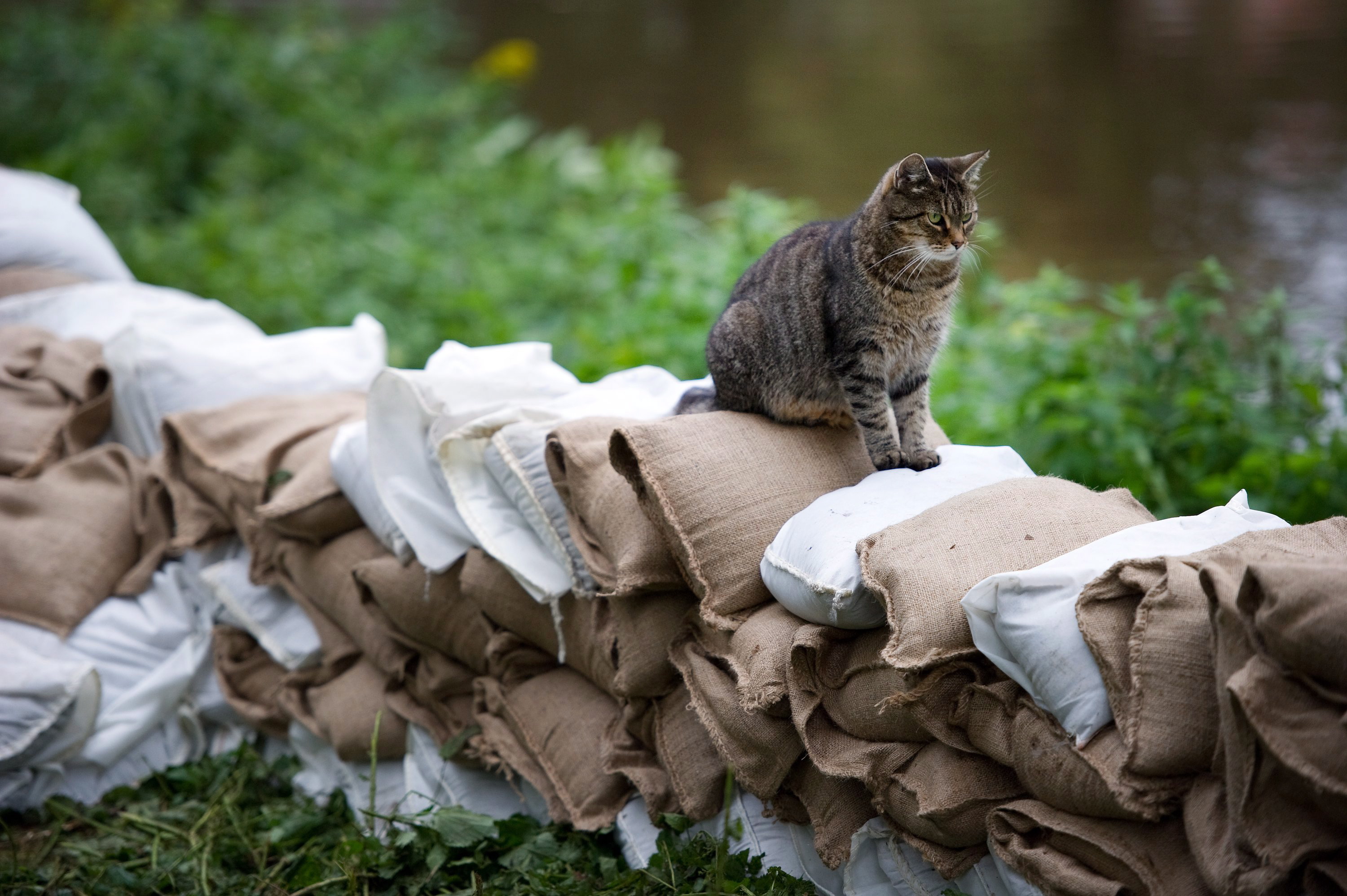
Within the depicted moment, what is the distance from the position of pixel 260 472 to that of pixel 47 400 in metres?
0.88

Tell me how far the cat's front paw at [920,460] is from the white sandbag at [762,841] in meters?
0.70

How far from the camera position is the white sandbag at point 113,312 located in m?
3.43

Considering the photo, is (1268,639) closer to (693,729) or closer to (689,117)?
(693,729)

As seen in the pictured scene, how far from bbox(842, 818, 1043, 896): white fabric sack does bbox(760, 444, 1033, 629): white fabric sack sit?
358 millimetres

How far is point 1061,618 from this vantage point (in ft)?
4.90

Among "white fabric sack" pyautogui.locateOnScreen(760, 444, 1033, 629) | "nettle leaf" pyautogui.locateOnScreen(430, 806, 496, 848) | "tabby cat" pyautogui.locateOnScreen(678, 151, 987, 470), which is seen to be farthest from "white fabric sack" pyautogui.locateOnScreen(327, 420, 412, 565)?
"white fabric sack" pyautogui.locateOnScreen(760, 444, 1033, 629)

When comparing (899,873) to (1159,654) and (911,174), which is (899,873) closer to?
(1159,654)

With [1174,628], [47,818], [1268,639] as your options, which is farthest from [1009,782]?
[47,818]

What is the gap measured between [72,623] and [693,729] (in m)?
1.73

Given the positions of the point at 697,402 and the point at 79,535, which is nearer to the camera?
the point at 697,402

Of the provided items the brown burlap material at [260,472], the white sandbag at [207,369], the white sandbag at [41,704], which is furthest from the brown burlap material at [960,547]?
the white sandbag at [41,704]

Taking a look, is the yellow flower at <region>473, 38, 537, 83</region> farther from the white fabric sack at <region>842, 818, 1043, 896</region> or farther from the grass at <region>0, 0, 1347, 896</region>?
the white fabric sack at <region>842, 818, 1043, 896</region>

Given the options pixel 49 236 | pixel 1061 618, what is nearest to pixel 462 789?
pixel 1061 618

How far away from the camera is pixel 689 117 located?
8492mm
